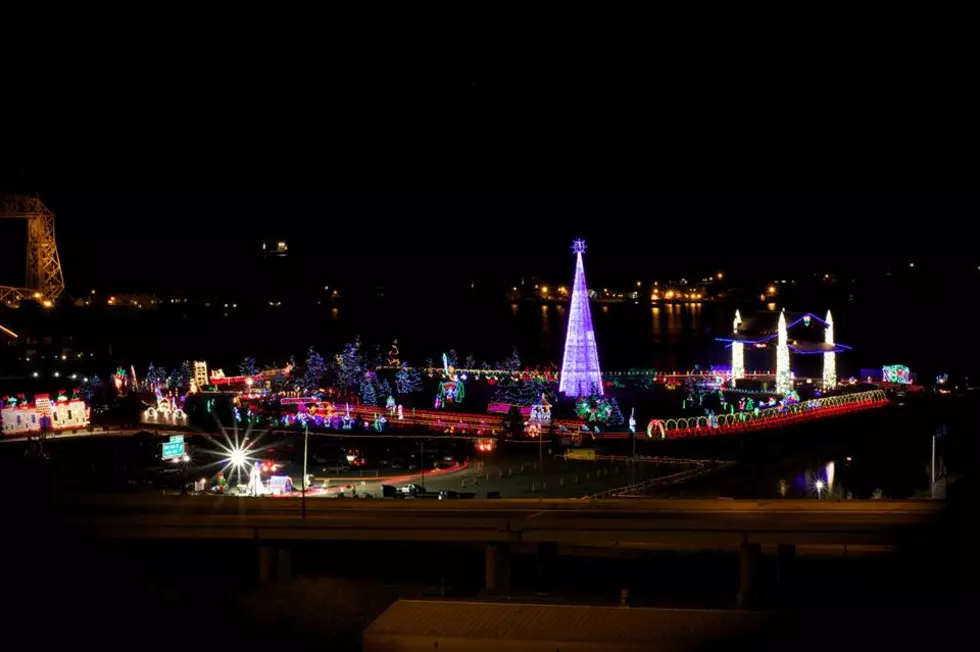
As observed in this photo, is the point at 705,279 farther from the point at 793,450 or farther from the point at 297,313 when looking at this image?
the point at 793,450

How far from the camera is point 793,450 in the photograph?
2197 centimetres

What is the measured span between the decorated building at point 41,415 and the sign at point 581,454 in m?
11.1

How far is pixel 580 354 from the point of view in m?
25.8

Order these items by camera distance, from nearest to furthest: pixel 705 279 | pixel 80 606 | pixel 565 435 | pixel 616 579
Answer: pixel 80 606 < pixel 616 579 < pixel 565 435 < pixel 705 279

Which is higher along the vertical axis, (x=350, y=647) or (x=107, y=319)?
(x=107, y=319)

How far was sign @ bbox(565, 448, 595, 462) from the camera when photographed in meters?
19.3

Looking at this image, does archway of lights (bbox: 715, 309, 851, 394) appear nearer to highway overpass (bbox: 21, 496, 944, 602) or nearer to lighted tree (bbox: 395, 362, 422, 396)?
lighted tree (bbox: 395, 362, 422, 396)

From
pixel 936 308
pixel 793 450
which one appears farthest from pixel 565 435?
pixel 936 308

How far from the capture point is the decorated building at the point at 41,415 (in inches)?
881

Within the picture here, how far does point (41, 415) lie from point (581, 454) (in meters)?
11.8

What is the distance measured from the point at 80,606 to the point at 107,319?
6788 centimetres

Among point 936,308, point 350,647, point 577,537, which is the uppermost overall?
point 936,308

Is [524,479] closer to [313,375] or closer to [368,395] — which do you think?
[368,395]

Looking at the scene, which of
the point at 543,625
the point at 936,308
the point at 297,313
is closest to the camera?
the point at 543,625
